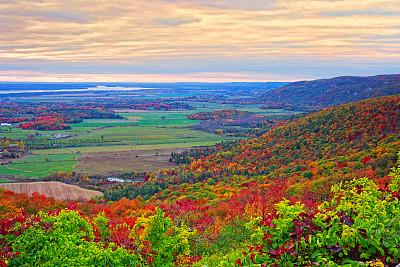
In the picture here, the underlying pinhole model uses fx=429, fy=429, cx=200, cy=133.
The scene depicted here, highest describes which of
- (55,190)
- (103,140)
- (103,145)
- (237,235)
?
(237,235)

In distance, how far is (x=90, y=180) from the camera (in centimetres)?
6738

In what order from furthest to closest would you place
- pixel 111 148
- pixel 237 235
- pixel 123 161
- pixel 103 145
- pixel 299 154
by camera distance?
pixel 103 145
pixel 111 148
pixel 123 161
pixel 299 154
pixel 237 235

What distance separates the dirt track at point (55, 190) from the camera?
55.0 m

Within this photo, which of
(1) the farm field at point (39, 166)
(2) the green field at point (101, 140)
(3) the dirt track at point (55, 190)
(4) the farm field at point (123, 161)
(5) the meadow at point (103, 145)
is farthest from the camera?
(2) the green field at point (101, 140)

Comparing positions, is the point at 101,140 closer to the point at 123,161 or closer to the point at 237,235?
the point at 123,161

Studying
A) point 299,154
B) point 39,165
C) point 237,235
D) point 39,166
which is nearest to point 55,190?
point 39,166

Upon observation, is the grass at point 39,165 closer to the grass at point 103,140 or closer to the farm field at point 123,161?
the grass at point 103,140

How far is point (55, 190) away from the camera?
59188mm

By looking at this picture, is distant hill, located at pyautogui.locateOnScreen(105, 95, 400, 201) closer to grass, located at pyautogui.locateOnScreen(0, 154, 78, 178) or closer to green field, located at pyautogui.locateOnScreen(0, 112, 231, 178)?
grass, located at pyautogui.locateOnScreen(0, 154, 78, 178)

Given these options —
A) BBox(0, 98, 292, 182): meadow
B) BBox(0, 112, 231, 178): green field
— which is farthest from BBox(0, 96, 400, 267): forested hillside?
BBox(0, 112, 231, 178): green field

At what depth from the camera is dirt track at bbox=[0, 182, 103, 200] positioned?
55.0 metres

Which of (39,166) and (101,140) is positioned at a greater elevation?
(101,140)

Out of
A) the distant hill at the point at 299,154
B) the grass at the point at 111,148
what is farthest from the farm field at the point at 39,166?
the distant hill at the point at 299,154

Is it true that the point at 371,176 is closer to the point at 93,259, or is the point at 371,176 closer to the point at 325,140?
the point at 93,259
